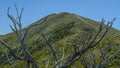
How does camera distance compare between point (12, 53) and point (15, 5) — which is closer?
point (12, 53)

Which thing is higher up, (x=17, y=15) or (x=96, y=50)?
(x=17, y=15)

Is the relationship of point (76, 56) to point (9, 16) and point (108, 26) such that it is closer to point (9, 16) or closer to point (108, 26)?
point (108, 26)

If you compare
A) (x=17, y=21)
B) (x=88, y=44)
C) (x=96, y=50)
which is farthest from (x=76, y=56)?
(x=96, y=50)

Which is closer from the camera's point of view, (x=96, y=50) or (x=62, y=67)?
(x=62, y=67)

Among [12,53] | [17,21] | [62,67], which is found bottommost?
[62,67]

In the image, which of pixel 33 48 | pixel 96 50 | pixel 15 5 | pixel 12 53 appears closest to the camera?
pixel 12 53

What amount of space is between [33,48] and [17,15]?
18719 centimetres

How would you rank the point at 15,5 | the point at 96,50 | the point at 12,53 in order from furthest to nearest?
the point at 96,50
the point at 15,5
the point at 12,53

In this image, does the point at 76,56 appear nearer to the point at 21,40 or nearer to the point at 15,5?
Result: the point at 21,40

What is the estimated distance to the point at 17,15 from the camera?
27.6 feet

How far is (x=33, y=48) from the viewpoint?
19488 centimetres

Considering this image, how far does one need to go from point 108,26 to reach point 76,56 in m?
1.09

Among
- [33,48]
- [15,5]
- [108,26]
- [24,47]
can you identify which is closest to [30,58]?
[24,47]

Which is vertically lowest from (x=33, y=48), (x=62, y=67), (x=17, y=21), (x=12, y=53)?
(x=33, y=48)
